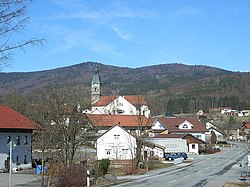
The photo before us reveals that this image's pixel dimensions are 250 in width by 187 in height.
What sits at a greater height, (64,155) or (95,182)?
(64,155)

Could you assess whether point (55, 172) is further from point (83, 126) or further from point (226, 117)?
point (226, 117)

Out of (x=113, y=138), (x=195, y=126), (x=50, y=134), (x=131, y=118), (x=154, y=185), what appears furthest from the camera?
(x=195, y=126)

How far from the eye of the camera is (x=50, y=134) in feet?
80.3

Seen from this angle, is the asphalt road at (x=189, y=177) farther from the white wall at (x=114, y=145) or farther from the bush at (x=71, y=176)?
the white wall at (x=114, y=145)

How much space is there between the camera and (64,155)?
32656 millimetres

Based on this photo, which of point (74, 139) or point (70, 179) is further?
point (74, 139)

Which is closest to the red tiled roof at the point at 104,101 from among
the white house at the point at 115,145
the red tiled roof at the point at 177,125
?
the red tiled roof at the point at 177,125

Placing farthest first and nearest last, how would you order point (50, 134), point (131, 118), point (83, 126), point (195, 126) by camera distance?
point (195, 126) < point (131, 118) < point (83, 126) < point (50, 134)

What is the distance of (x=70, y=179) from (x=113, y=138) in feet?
124

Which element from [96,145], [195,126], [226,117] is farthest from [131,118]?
[226,117]

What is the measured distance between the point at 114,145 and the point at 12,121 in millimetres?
18828

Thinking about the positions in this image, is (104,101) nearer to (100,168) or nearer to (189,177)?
(189,177)

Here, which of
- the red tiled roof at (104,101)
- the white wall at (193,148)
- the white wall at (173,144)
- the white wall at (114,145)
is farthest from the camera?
the red tiled roof at (104,101)

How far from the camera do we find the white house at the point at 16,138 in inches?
1886
